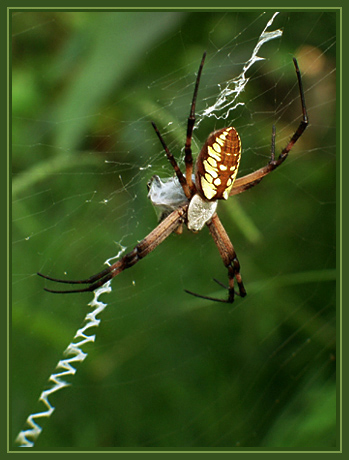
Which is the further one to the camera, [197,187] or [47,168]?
[47,168]

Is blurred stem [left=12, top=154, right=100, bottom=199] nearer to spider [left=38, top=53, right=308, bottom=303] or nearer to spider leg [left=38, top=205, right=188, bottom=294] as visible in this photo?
spider [left=38, top=53, right=308, bottom=303]

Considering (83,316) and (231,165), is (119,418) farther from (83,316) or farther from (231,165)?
(231,165)

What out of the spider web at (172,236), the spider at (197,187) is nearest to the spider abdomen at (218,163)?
the spider at (197,187)

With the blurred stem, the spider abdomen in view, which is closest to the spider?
the spider abdomen

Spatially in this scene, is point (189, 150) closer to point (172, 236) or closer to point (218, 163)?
point (218, 163)

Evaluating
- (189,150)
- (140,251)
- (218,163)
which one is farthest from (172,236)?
(218,163)

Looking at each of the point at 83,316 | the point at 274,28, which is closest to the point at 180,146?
the point at 274,28
